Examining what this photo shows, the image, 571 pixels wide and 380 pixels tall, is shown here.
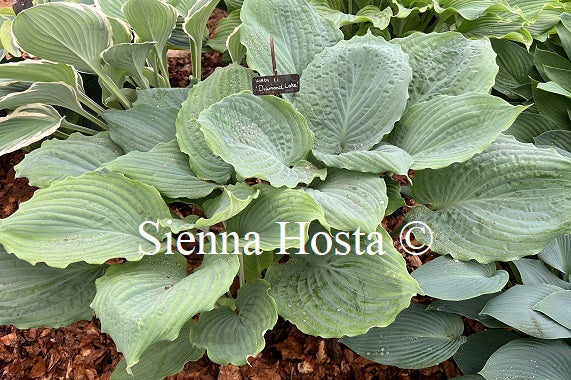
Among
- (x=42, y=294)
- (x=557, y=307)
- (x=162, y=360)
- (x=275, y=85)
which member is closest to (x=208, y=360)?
(x=162, y=360)

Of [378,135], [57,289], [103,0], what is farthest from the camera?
[103,0]

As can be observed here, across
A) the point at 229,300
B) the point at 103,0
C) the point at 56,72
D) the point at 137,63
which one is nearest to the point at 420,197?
the point at 229,300

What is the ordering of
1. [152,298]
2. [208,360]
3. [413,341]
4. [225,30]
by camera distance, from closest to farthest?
[152,298]
[413,341]
[208,360]
[225,30]

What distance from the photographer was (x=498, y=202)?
1.17 m

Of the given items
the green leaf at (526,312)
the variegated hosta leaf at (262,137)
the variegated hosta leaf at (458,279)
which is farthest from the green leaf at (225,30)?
the green leaf at (526,312)

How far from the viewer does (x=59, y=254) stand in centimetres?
96

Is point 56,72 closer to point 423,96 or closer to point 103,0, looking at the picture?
point 103,0

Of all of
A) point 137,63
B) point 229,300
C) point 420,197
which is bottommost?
point 229,300

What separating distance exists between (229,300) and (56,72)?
28.9 inches

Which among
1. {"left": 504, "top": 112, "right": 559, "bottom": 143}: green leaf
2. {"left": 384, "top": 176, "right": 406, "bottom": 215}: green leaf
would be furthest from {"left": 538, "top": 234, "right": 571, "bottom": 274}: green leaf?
{"left": 504, "top": 112, "right": 559, "bottom": 143}: green leaf

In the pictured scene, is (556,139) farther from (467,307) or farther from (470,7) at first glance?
(467,307)

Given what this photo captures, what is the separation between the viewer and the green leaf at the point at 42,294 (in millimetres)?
1055

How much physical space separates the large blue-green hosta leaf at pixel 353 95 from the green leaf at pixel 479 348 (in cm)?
49

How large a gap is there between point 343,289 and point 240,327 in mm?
217
